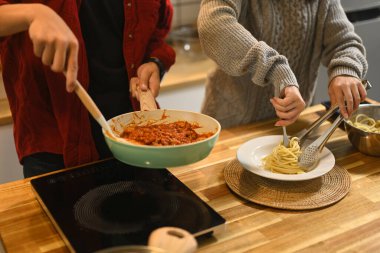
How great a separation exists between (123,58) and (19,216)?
50 centimetres

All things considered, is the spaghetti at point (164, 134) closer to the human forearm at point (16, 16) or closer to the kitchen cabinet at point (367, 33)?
the human forearm at point (16, 16)

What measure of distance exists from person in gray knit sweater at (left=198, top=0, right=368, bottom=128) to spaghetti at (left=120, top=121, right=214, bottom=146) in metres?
0.25

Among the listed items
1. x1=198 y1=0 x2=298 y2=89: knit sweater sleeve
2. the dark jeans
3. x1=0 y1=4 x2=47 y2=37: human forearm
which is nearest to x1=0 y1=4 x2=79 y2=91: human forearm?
x1=0 y1=4 x2=47 y2=37: human forearm

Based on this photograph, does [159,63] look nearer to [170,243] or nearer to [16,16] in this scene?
[16,16]

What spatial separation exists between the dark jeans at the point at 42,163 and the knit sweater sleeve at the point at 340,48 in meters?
0.79

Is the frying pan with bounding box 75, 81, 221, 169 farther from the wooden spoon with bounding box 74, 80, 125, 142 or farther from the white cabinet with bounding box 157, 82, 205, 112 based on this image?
the white cabinet with bounding box 157, 82, 205, 112

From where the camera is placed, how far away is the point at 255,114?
1568 mm

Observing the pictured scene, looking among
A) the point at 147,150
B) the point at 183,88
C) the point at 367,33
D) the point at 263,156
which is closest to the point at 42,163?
the point at 147,150

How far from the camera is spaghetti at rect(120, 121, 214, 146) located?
3.31ft

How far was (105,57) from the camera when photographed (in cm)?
128

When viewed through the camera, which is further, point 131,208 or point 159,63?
point 159,63

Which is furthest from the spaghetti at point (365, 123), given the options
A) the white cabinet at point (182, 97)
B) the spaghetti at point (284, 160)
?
the white cabinet at point (182, 97)

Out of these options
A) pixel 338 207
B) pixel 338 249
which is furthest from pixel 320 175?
pixel 338 249

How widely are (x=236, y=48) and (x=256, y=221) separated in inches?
19.6
